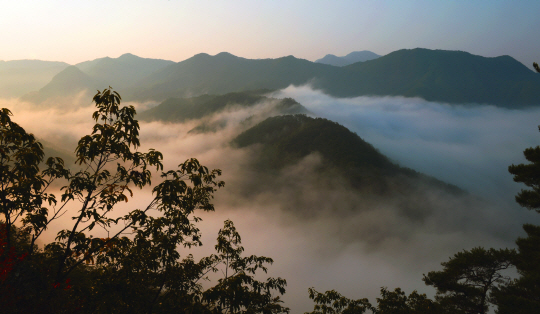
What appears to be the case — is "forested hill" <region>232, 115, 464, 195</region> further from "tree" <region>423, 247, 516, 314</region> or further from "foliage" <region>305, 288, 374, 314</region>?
"foliage" <region>305, 288, 374, 314</region>

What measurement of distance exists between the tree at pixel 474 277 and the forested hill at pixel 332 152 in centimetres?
14851

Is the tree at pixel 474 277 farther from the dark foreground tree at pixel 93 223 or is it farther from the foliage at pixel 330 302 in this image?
the dark foreground tree at pixel 93 223

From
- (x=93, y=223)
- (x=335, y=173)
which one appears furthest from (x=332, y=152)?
(x=93, y=223)

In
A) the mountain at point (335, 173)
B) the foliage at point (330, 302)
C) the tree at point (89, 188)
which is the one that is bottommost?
the foliage at point (330, 302)

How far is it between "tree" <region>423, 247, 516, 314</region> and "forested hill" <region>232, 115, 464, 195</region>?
148509mm

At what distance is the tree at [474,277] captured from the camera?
56.1ft

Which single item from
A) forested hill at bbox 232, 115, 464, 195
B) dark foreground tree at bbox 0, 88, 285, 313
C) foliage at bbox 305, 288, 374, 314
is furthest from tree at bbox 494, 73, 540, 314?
forested hill at bbox 232, 115, 464, 195

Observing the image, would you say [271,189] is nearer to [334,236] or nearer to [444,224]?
[334,236]

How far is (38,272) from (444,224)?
235427 millimetres

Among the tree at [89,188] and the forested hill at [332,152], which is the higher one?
the forested hill at [332,152]

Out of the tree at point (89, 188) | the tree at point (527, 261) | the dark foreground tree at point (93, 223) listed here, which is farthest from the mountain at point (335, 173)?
the tree at point (89, 188)

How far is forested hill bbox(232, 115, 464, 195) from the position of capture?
536 feet

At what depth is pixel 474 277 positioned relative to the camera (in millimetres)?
17656

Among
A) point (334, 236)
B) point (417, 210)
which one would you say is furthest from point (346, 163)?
point (417, 210)
